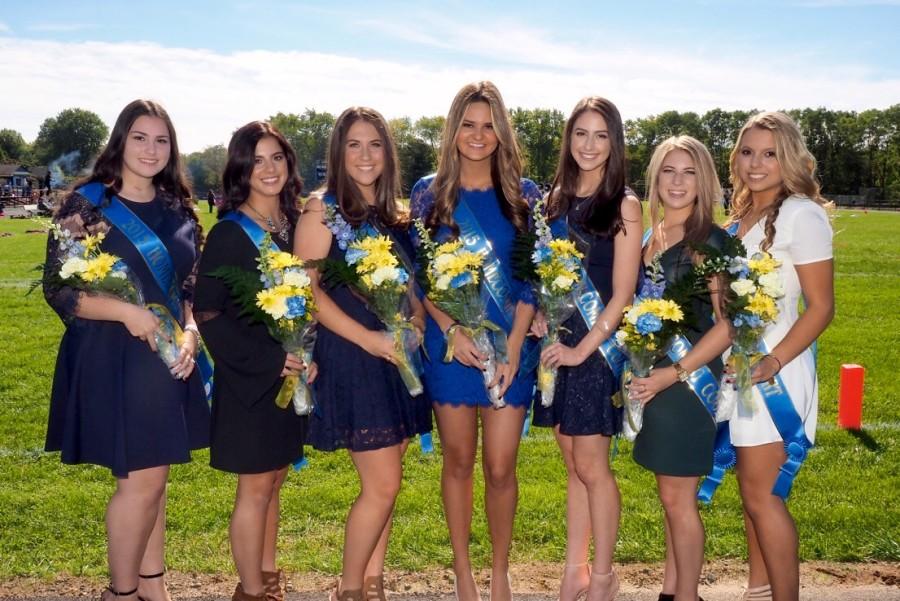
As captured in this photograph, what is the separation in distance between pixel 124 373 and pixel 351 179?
47.6 inches

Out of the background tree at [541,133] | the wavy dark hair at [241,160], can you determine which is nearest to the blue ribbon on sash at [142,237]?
the wavy dark hair at [241,160]

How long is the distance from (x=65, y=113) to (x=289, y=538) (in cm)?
11591

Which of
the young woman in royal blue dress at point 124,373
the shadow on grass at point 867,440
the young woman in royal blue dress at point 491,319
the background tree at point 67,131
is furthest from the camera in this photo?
the background tree at point 67,131

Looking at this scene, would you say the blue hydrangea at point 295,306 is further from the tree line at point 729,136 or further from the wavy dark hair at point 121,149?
the tree line at point 729,136

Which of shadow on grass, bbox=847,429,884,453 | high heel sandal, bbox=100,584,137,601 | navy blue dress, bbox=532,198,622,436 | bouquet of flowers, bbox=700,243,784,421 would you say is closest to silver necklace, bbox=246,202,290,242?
navy blue dress, bbox=532,198,622,436

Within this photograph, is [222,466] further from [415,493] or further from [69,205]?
[415,493]

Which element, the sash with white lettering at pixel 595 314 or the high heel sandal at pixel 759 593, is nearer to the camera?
the sash with white lettering at pixel 595 314

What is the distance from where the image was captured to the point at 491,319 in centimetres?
362

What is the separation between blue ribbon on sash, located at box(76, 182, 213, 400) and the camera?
11.2 ft

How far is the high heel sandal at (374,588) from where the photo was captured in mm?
3647

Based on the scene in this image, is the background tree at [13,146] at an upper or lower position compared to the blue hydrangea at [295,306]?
upper

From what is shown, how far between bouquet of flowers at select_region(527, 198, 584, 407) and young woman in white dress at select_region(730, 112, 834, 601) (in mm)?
738

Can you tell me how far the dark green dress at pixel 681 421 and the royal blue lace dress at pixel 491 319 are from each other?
54 cm

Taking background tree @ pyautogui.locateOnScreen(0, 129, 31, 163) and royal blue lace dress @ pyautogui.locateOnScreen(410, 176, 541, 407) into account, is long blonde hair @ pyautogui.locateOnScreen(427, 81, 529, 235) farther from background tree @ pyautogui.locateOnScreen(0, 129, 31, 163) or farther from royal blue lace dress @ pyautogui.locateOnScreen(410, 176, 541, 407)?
background tree @ pyautogui.locateOnScreen(0, 129, 31, 163)
